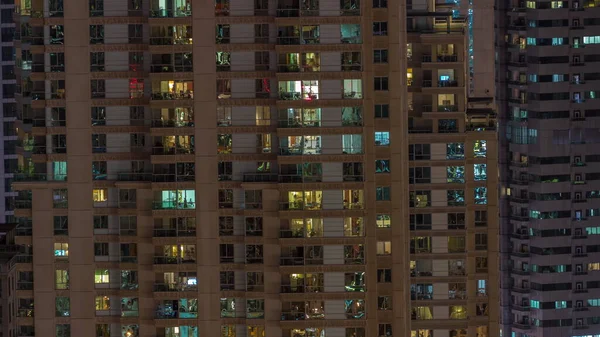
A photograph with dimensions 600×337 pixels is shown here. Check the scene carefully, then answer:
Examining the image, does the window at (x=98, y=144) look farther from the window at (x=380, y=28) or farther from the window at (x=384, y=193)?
the window at (x=380, y=28)

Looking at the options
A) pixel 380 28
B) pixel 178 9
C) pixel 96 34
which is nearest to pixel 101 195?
pixel 96 34

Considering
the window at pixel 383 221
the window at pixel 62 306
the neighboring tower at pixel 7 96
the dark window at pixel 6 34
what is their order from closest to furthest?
the window at pixel 62 306 → the window at pixel 383 221 → the neighboring tower at pixel 7 96 → the dark window at pixel 6 34

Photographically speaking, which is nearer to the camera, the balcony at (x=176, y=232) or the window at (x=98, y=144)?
the balcony at (x=176, y=232)

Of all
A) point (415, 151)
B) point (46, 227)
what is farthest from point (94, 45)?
point (415, 151)

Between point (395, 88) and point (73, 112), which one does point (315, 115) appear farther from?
point (73, 112)

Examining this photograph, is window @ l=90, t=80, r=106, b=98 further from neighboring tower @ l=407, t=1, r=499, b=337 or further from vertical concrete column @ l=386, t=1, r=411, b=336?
neighboring tower @ l=407, t=1, r=499, b=337

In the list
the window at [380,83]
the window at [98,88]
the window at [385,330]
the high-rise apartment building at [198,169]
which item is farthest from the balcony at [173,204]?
the window at [385,330]
